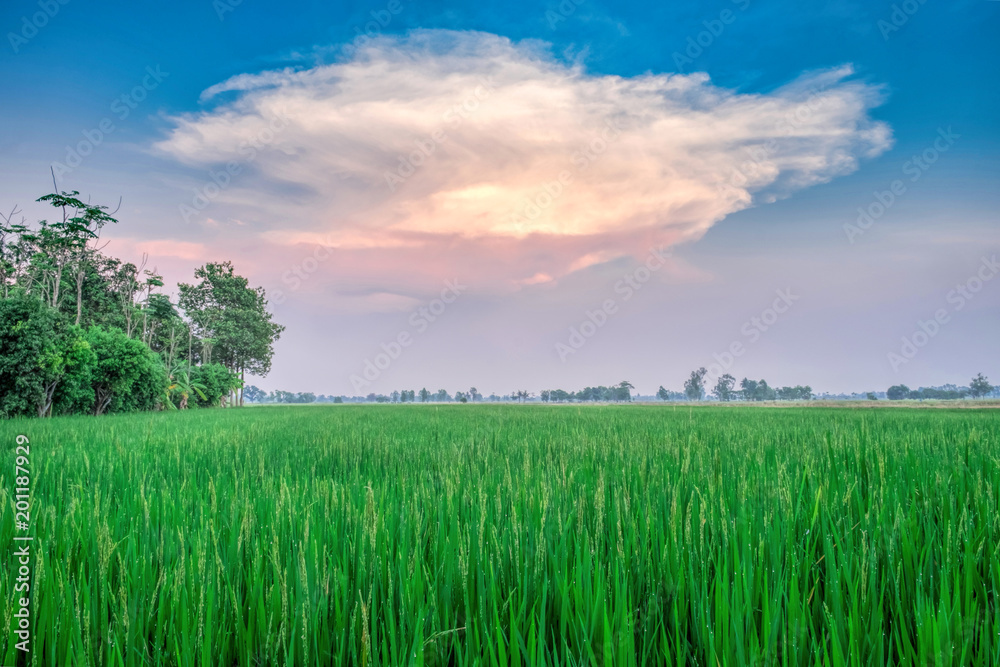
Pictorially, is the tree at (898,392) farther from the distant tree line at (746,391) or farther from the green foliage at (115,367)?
the green foliage at (115,367)

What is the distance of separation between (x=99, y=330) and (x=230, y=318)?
88.5ft

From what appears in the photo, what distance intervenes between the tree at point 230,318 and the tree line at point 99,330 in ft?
0.28

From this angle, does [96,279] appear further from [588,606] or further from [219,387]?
[588,606]

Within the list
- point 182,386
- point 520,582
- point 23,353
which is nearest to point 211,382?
point 182,386

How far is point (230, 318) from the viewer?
132ft

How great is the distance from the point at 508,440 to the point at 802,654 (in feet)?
15.8

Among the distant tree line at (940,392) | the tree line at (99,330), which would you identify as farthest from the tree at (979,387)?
the tree line at (99,330)

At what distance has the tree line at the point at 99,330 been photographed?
11547 mm

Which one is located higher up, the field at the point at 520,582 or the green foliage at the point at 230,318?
the green foliage at the point at 230,318

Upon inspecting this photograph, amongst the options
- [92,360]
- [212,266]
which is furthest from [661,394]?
[92,360]

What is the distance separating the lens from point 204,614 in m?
1.32

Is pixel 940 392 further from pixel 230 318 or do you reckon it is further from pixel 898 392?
pixel 230 318

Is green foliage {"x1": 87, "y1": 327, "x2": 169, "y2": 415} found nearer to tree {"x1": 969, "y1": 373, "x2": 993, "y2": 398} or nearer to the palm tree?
the palm tree

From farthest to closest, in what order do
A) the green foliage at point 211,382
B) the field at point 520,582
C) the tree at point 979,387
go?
the tree at point 979,387
the green foliage at point 211,382
the field at point 520,582
